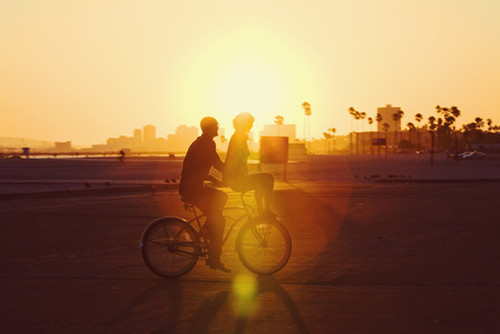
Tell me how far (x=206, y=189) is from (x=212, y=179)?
155 millimetres

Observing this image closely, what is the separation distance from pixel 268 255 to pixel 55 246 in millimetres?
4587

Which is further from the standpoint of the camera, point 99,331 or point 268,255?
point 268,255

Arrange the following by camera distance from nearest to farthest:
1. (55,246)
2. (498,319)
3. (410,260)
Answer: (498,319)
(410,260)
(55,246)

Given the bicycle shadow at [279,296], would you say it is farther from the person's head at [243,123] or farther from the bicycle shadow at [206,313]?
the person's head at [243,123]

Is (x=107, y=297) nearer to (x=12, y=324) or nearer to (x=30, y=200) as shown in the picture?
(x=12, y=324)

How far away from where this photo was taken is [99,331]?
20.4 ft

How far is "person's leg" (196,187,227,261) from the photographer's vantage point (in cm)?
873

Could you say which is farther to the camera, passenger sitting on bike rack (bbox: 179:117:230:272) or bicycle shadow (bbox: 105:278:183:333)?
passenger sitting on bike rack (bbox: 179:117:230:272)

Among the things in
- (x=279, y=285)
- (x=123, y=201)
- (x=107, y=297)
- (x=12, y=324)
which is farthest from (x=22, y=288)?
(x=123, y=201)

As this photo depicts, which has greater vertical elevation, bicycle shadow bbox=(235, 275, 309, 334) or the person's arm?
the person's arm

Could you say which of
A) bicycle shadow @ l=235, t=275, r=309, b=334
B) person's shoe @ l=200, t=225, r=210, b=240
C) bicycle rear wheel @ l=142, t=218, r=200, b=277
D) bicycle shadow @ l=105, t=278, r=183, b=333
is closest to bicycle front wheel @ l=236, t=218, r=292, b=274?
bicycle shadow @ l=235, t=275, r=309, b=334

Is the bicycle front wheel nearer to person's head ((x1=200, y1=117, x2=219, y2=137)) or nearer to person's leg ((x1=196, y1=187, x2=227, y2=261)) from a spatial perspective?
person's leg ((x1=196, y1=187, x2=227, y2=261))

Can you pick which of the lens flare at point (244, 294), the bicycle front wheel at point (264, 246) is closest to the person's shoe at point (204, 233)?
the bicycle front wheel at point (264, 246)

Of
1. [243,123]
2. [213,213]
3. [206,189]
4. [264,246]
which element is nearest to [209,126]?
[243,123]
